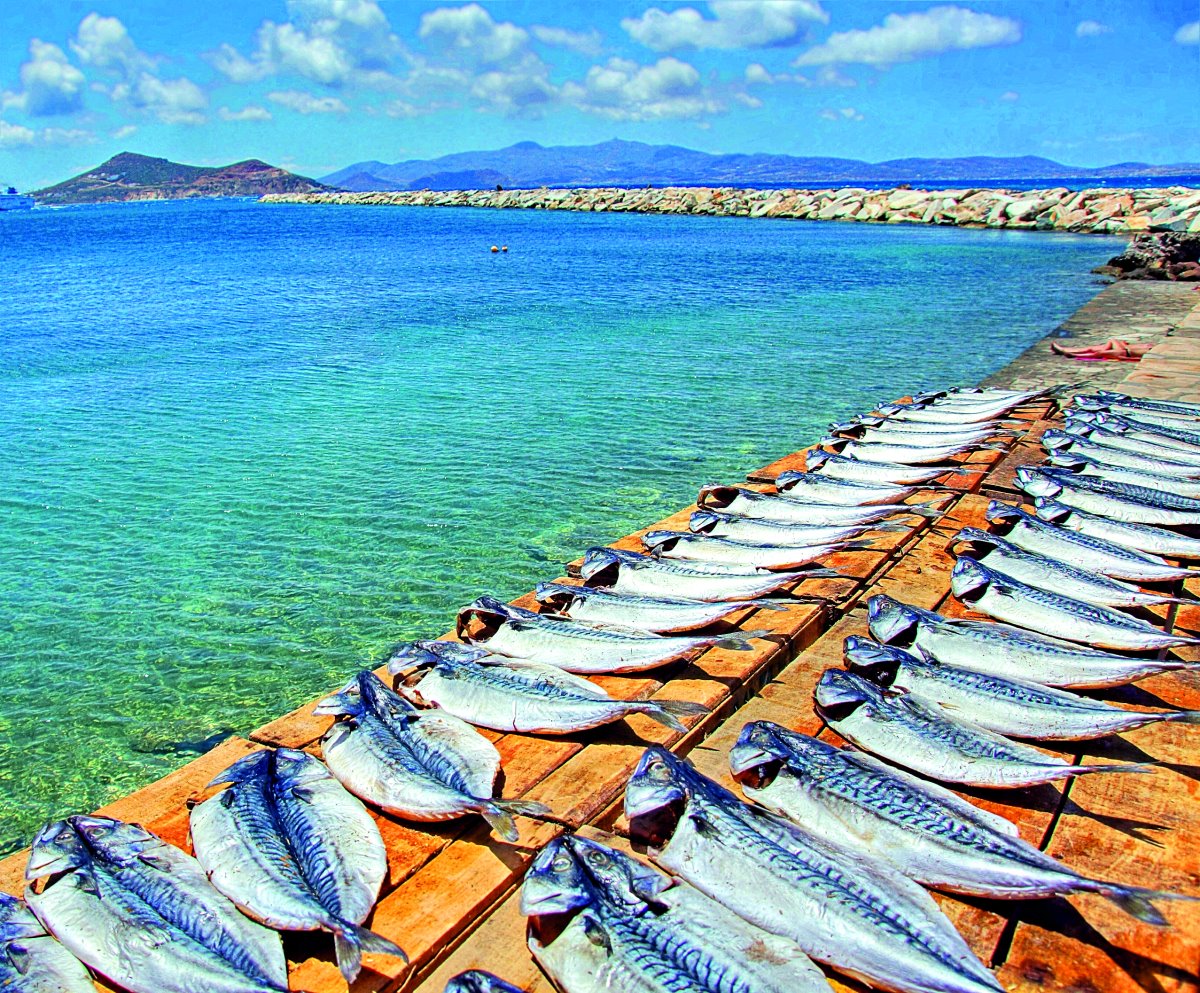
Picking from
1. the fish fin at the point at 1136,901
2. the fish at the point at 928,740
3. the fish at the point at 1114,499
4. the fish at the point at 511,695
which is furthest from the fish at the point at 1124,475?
the fish fin at the point at 1136,901

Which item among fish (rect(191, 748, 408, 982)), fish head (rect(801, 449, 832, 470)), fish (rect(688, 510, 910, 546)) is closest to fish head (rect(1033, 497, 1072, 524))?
fish (rect(688, 510, 910, 546))

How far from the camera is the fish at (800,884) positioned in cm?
277

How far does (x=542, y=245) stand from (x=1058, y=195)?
1471 inches

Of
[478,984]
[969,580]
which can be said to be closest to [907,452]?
[969,580]

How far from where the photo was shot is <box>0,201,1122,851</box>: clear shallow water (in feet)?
23.9

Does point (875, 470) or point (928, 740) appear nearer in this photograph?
point (928, 740)

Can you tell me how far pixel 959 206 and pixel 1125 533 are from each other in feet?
222

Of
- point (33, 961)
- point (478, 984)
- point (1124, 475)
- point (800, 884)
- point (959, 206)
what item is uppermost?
point (959, 206)

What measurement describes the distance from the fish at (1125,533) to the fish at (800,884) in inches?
164

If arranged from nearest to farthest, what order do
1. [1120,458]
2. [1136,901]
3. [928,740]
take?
Result: [1136,901] → [928,740] → [1120,458]

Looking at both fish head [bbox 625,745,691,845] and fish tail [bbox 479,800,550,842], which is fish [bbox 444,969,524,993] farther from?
fish head [bbox 625,745,691,845]

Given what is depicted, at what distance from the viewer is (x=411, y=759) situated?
13.3ft

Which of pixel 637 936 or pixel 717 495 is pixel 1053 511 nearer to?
pixel 717 495

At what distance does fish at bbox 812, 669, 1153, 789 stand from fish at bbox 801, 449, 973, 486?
4105 mm
